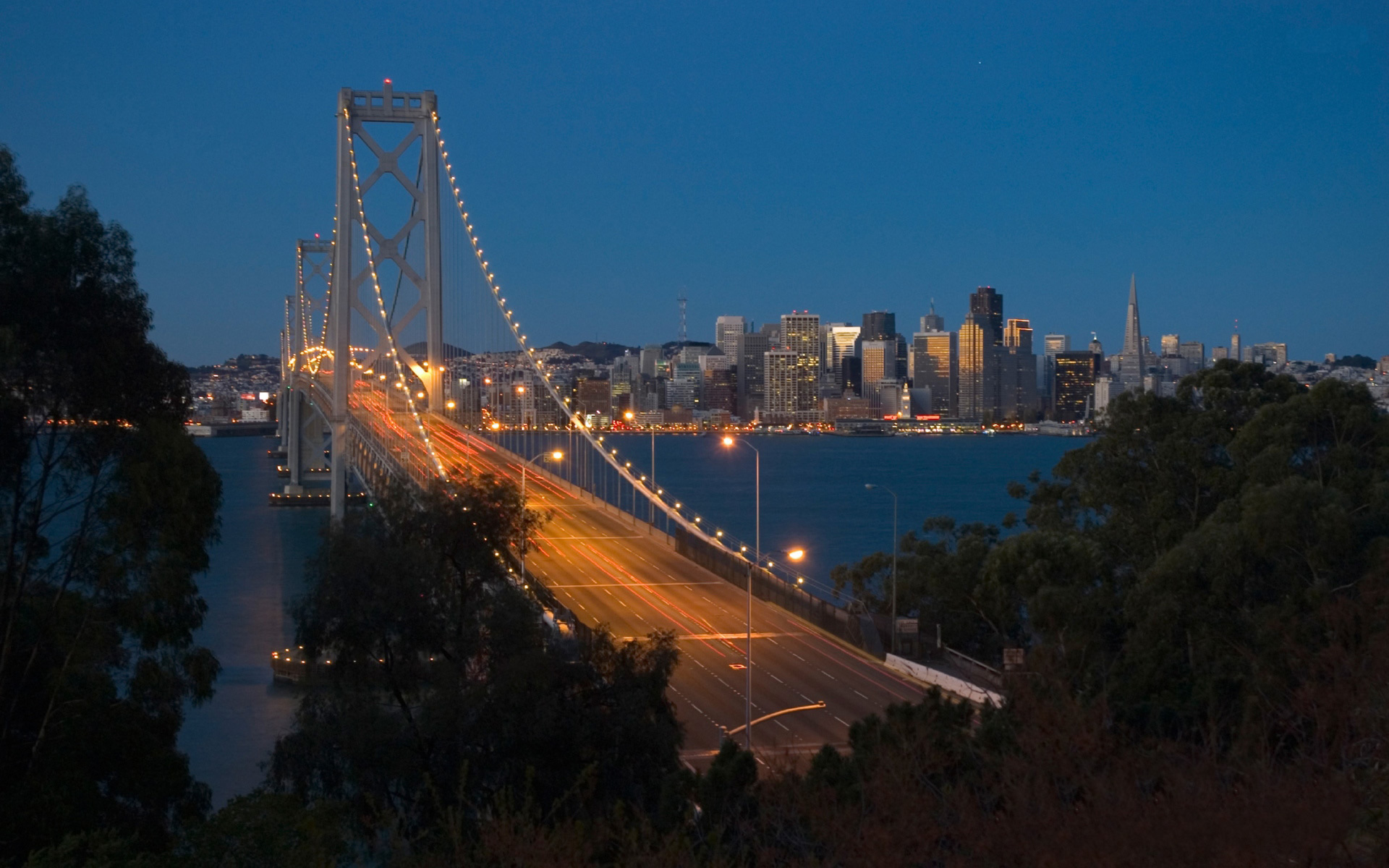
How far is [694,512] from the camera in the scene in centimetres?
4553

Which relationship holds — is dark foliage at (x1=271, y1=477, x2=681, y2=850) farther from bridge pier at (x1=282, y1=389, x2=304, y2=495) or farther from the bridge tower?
bridge pier at (x1=282, y1=389, x2=304, y2=495)

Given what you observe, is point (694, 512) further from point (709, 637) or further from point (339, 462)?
point (709, 637)

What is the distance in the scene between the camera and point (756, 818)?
6.95 m

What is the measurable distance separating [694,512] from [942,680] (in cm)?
3040

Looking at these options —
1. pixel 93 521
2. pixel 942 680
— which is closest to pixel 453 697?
pixel 93 521

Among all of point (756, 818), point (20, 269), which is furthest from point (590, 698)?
point (20, 269)

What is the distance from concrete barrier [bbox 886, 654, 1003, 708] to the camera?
14469 mm

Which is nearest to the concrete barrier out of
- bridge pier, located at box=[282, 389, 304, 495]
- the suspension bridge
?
the suspension bridge

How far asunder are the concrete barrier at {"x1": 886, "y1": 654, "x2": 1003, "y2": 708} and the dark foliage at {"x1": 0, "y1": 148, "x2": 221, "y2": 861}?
25.7 feet

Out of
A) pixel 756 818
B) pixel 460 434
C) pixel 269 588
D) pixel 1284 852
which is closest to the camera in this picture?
pixel 1284 852

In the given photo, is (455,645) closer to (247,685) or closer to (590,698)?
(590,698)

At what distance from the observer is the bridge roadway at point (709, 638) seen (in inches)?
529

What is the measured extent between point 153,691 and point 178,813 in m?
0.82

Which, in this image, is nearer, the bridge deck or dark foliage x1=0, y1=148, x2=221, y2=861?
dark foliage x1=0, y1=148, x2=221, y2=861
